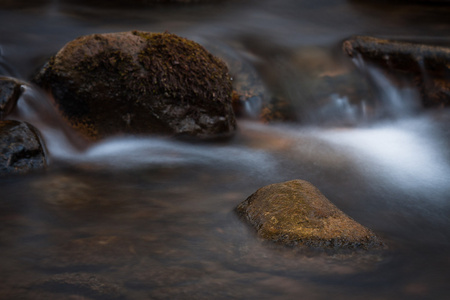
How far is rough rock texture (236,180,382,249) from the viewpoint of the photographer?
2.88 meters

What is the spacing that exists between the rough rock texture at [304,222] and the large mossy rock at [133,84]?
8.06ft

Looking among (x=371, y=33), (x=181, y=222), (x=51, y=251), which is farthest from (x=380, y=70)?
(x=51, y=251)

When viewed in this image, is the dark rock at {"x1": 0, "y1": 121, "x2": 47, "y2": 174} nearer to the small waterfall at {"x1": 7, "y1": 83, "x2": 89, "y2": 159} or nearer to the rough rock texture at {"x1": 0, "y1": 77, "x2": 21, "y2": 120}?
the small waterfall at {"x1": 7, "y1": 83, "x2": 89, "y2": 159}

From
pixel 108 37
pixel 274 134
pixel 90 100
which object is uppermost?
pixel 108 37

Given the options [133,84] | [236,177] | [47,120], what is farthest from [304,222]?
[47,120]

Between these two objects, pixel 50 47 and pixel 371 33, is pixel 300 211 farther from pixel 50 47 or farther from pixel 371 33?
pixel 371 33

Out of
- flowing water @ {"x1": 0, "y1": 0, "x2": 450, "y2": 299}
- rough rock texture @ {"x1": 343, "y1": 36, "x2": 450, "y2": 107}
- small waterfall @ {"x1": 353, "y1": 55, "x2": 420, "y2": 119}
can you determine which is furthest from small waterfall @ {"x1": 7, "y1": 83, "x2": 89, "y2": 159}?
rough rock texture @ {"x1": 343, "y1": 36, "x2": 450, "y2": 107}

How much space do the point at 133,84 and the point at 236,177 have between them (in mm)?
1710

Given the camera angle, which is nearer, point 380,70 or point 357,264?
point 357,264

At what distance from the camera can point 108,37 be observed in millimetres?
5152

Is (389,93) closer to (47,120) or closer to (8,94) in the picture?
(47,120)

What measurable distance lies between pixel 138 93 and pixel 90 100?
56 centimetres

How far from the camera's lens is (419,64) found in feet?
24.8

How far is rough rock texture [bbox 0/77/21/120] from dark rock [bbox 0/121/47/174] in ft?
1.73
